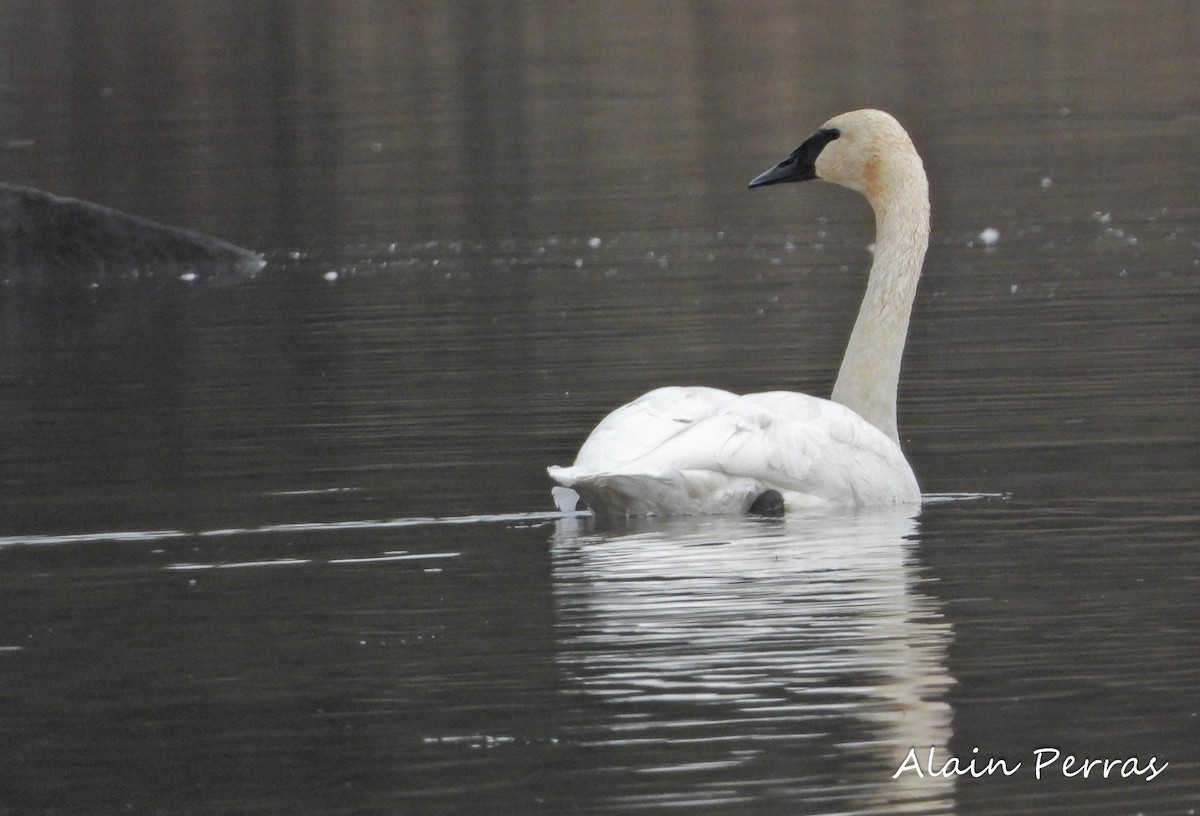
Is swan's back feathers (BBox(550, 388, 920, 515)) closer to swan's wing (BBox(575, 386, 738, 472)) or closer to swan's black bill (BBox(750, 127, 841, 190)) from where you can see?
swan's wing (BBox(575, 386, 738, 472))

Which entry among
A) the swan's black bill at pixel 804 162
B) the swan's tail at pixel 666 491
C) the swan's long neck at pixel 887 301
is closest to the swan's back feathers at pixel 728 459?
the swan's tail at pixel 666 491

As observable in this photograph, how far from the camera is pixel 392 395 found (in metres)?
13.0

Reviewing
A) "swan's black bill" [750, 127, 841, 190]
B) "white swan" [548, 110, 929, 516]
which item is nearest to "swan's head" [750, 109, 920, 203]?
"swan's black bill" [750, 127, 841, 190]

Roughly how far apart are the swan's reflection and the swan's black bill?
2.79 m

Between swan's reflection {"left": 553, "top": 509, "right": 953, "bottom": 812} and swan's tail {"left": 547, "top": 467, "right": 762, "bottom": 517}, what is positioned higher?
swan's tail {"left": 547, "top": 467, "right": 762, "bottom": 517}

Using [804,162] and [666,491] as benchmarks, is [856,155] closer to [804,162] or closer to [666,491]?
[804,162]

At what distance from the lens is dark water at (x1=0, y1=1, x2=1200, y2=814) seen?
6.36m

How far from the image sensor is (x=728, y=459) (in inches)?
366

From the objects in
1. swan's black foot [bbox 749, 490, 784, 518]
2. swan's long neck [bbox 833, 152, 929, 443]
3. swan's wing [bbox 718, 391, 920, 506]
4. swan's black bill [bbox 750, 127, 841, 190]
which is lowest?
swan's black foot [bbox 749, 490, 784, 518]

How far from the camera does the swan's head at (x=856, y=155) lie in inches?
458

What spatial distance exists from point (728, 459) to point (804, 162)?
2.97 m

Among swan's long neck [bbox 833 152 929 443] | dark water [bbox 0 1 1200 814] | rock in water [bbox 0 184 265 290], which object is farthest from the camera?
rock in water [bbox 0 184 265 290]

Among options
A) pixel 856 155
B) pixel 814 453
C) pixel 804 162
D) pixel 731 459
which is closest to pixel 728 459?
pixel 731 459

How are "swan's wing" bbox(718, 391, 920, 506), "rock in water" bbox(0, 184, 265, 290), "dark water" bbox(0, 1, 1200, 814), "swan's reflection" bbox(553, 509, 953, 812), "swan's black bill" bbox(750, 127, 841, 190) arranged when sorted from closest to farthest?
"swan's reflection" bbox(553, 509, 953, 812), "dark water" bbox(0, 1, 1200, 814), "swan's wing" bbox(718, 391, 920, 506), "swan's black bill" bbox(750, 127, 841, 190), "rock in water" bbox(0, 184, 265, 290)
